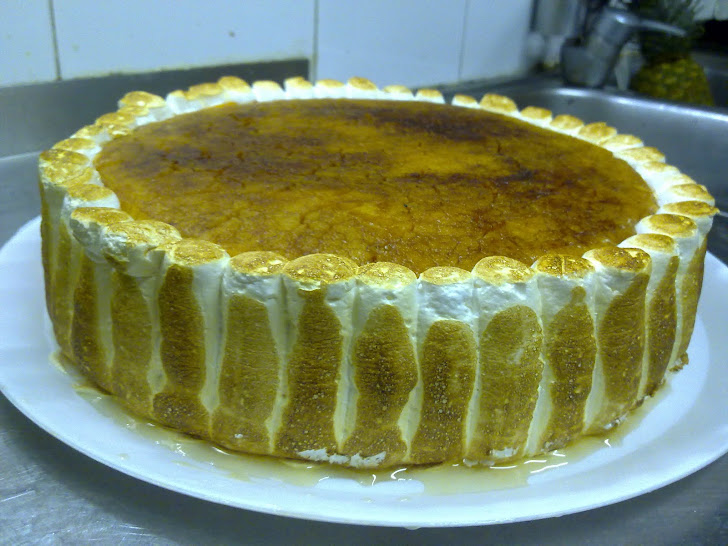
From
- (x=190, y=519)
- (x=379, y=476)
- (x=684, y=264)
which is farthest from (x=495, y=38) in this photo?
(x=190, y=519)

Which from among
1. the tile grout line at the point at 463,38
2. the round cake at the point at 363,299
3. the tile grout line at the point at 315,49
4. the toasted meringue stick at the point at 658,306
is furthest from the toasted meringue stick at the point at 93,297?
the tile grout line at the point at 463,38

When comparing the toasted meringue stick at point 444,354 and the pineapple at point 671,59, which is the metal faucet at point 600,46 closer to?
the pineapple at point 671,59

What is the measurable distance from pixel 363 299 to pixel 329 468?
0.80 ft

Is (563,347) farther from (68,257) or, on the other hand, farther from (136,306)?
(68,257)

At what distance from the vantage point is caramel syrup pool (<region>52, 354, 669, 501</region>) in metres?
0.94

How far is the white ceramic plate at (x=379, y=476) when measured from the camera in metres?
0.86

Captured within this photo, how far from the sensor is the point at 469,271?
1008mm

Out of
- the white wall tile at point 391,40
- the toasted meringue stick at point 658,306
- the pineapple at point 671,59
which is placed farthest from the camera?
the pineapple at point 671,59

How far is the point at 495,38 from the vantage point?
299 centimetres

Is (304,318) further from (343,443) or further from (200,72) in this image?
(200,72)

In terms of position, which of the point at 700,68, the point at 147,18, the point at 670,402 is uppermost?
the point at 147,18

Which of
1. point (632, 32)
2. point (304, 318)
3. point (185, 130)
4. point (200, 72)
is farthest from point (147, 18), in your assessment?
point (632, 32)

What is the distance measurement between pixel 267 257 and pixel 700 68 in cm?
252

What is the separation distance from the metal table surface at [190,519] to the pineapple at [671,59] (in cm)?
219
